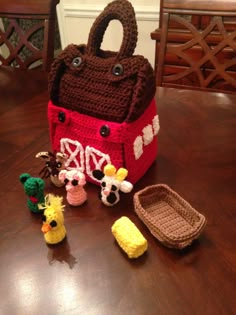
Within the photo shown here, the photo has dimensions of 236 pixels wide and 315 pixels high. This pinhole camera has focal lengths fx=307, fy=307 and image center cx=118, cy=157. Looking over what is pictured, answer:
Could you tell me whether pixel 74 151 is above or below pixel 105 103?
below

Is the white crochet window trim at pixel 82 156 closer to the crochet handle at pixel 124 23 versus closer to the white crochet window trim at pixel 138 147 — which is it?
the white crochet window trim at pixel 138 147

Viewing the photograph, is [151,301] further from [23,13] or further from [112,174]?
[23,13]

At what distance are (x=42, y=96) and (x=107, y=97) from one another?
22.4 inches

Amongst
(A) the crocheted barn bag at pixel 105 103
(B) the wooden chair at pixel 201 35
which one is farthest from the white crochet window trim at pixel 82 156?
(B) the wooden chair at pixel 201 35

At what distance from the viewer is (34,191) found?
565mm

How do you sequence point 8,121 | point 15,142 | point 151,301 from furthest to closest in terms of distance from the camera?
point 8,121 → point 15,142 → point 151,301

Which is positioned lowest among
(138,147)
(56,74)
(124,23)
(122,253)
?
(122,253)

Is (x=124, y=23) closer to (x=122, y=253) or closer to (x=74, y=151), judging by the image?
(x=74, y=151)

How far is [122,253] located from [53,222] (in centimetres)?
13

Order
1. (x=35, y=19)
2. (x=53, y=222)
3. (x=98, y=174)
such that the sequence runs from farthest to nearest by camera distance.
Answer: (x=35, y=19) → (x=98, y=174) → (x=53, y=222)

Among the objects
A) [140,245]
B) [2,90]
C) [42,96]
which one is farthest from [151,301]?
[2,90]

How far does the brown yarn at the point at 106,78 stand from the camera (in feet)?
1.88

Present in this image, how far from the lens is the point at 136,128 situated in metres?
0.60

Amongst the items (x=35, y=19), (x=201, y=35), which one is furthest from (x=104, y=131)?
(x=35, y=19)
